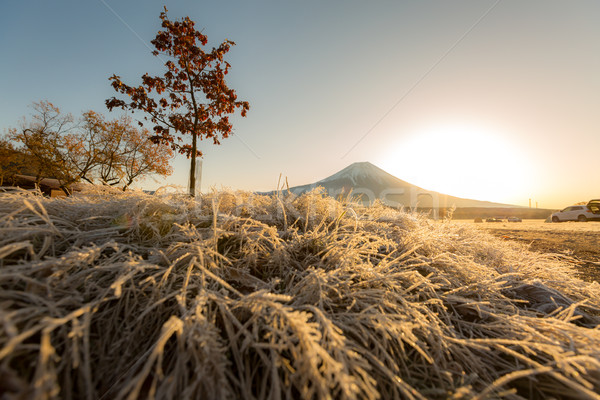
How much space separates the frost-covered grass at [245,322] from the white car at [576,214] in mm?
23883

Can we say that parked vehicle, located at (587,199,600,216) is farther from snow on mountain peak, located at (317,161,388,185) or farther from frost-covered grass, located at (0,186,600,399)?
snow on mountain peak, located at (317,161,388,185)

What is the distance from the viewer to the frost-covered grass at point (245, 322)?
70cm

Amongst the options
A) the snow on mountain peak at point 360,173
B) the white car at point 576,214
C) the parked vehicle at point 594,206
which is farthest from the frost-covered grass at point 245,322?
the snow on mountain peak at point 360,173

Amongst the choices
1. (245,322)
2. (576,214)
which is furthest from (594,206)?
(245,322)

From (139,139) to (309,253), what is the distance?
64.2 ft

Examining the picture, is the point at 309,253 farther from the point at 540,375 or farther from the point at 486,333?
the point at 540,375

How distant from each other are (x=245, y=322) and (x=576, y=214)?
86.0ft

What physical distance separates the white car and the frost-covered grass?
23883 mm

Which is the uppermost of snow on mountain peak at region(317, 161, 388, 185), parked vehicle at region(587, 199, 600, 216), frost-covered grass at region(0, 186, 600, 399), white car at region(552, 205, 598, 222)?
snow on mountain peak at region(317, 161, 388, 185)

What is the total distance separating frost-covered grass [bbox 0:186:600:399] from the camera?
0.70 m

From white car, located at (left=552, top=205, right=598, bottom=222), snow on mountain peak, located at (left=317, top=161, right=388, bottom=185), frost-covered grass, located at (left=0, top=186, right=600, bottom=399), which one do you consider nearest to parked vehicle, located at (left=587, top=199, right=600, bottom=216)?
white car, located at (left=552, top=205, right=598, bottom=222)

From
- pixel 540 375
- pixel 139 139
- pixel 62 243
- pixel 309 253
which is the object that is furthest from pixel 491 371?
pixel 139 139

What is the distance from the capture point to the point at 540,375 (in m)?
0.90

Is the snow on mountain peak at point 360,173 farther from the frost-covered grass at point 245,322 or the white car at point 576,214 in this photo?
the frost-covered grass at point 245,322
